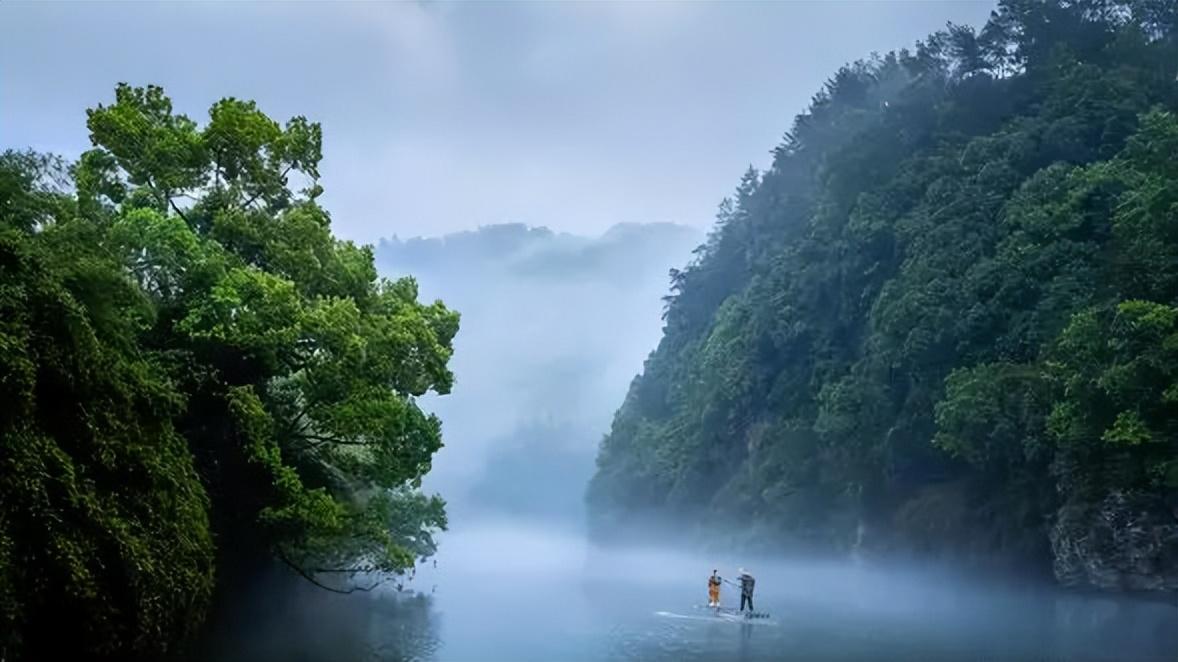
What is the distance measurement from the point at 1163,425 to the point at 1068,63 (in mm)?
29882

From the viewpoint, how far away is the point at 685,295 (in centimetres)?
9500

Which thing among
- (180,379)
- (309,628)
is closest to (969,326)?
(309,628)

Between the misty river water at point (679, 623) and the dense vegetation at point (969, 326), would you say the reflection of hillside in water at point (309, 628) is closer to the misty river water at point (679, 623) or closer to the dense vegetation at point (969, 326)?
the misty river water at point (679, 623)

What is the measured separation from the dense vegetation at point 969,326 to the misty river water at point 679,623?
11.4ft

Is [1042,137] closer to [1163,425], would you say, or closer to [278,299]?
[1163,425]

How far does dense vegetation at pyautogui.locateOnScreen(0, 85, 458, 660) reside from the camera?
13.7 m

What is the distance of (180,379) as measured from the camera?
2106cm

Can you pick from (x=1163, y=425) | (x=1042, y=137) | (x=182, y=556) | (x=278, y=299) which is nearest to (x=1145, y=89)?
(x=1042, y=137)

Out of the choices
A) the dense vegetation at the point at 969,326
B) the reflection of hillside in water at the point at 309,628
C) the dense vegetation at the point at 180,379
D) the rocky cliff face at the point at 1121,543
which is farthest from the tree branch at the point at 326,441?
the rocky cliff face at the point at 1121,543

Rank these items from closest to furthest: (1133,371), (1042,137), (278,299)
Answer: (278,299) → (1133,371) → (1042,137)

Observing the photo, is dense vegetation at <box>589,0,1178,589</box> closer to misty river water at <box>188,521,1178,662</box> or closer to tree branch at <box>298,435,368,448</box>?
misty river water at <box>188,521,1178,662</box>

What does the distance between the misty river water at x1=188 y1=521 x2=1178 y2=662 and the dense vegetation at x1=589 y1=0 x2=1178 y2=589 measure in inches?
137

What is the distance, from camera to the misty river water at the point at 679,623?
2334 cm

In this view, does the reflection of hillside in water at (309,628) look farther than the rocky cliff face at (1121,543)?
No
